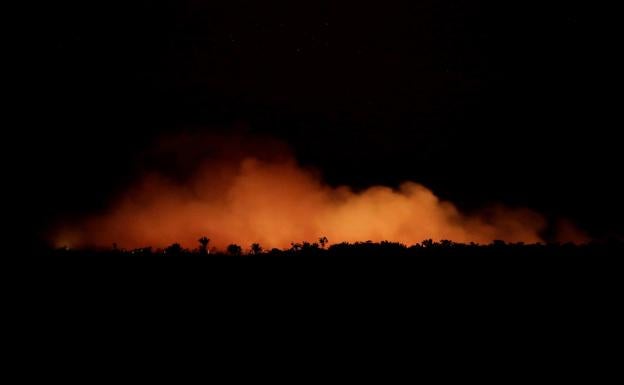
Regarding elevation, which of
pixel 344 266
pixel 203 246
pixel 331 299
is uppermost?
pixel 203 246

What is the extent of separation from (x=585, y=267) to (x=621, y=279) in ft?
1.32

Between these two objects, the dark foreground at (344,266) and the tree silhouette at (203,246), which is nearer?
the dark foreground at (344,266)

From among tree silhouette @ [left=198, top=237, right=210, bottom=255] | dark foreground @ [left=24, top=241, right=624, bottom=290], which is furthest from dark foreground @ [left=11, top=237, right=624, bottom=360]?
tree silhouette @ [left=198, top=237, right=210, bottom=255]

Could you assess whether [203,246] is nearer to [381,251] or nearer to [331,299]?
[331,299]

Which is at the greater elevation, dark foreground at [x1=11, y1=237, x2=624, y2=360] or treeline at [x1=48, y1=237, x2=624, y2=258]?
treeline at [x1=48, y1=237, x2=624, y2=258]

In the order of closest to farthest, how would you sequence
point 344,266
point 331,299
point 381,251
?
point 331,299 → point 344,266 → point 381,251

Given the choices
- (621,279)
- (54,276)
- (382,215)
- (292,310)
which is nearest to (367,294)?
(292,310)

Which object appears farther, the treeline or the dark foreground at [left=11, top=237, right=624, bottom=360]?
the treeline

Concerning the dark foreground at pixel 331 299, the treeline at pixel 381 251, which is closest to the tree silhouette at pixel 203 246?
the treeline at pixel 381 251

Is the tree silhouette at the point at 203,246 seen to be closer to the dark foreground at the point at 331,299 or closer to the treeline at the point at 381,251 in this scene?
the treeline at the point at 381,251

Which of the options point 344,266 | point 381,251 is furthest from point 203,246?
point 381,251

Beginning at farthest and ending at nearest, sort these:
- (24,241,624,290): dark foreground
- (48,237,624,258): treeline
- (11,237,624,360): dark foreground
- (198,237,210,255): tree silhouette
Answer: (198,237,210,255): tree silhouette → (48,237,624,258): treeline → (24,241,624,290): dark foreground → (11,237,624,360): dark foreground

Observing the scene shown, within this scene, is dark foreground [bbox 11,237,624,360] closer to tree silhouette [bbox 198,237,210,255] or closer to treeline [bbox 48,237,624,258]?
treeline [bbox 48,237,624,258]

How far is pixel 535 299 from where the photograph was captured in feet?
17.5
